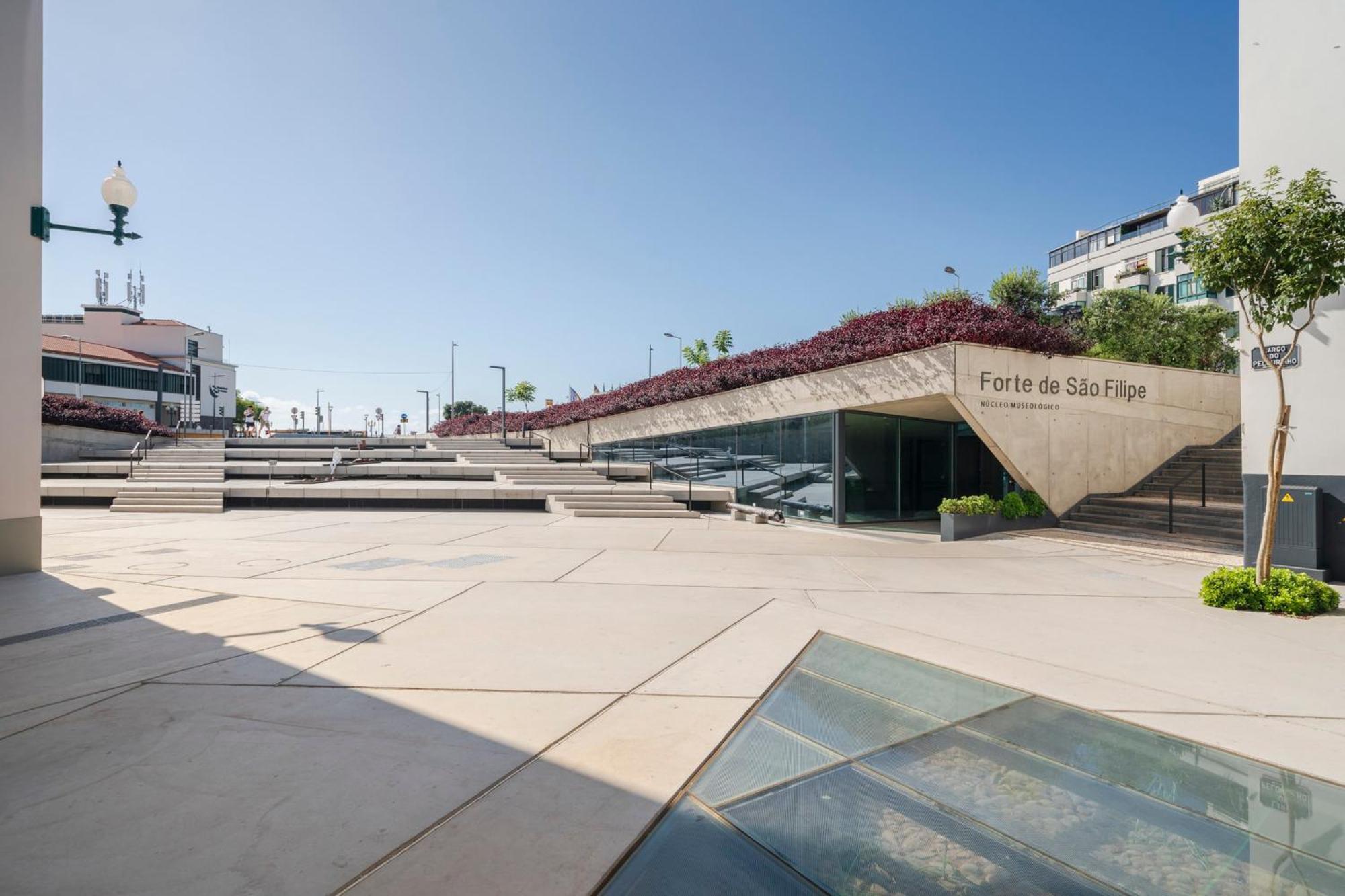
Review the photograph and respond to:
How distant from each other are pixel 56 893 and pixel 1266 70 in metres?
13.3

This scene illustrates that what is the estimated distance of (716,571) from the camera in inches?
342

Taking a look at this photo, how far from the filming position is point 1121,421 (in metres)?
15.5

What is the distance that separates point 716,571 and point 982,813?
598cm

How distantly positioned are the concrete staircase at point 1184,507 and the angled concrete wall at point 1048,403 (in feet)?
1.05

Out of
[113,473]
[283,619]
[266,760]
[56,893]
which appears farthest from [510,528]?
[113,473]

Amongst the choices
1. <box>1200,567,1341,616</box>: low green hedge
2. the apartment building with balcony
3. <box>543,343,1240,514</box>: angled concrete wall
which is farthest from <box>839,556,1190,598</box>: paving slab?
the apartment building with balcony

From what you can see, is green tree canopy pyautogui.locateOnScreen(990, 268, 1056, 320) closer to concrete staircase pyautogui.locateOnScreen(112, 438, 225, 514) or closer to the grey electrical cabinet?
the grey electrical cabinet

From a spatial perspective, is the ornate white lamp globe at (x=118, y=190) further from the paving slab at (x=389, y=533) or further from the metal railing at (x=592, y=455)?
the metal railing at (x=592, y=455)

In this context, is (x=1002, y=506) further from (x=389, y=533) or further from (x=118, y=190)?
(x=118, y=190)

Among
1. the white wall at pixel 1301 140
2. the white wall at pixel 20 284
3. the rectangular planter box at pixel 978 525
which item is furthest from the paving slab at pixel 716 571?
the white wall at pixel 20 284

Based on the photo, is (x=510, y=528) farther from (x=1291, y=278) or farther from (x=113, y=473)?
(x=113, y=473)

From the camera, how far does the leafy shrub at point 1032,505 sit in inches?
545

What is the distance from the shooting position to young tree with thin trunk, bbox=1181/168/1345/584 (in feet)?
21.6

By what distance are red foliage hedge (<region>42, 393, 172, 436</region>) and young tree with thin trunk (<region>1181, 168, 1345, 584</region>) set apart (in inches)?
1327
